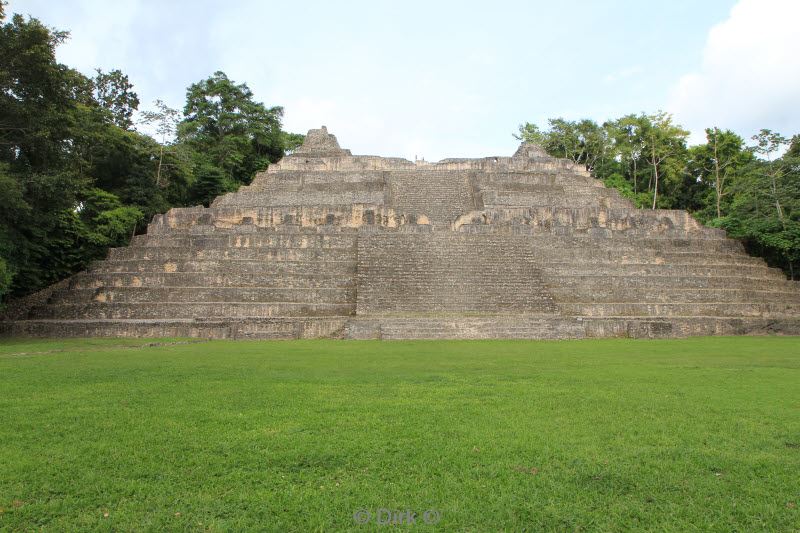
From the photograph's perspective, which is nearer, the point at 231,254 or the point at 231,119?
the point at 231,254

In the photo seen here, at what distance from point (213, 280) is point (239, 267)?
2.98 feet

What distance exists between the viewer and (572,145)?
42250 mm

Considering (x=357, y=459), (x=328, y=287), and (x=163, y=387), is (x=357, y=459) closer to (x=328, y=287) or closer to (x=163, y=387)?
(x=163, y=387)

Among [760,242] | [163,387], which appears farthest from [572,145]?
[163,387]

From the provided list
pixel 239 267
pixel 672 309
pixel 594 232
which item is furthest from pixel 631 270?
pixel 239 267

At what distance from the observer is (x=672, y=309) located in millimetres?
16109

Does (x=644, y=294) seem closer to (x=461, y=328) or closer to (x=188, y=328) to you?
(x=461, y=328)

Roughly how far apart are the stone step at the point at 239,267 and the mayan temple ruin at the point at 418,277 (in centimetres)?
5

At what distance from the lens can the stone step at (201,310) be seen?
1519 cm

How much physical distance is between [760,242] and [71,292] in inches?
958

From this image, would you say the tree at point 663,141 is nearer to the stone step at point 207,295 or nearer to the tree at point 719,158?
the tree at point 719,158

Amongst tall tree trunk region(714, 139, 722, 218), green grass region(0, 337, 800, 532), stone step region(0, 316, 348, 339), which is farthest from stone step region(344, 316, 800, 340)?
tall tree trunk region(714, 139, 722, 218)

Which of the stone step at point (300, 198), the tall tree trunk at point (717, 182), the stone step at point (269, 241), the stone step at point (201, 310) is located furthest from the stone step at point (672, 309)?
the tall tree trunk at point (717, 182)

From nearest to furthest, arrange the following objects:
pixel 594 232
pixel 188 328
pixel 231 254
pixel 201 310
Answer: pixel 188 328 < pixel 201 310 < pixel 231 254 < pixel 594 232
